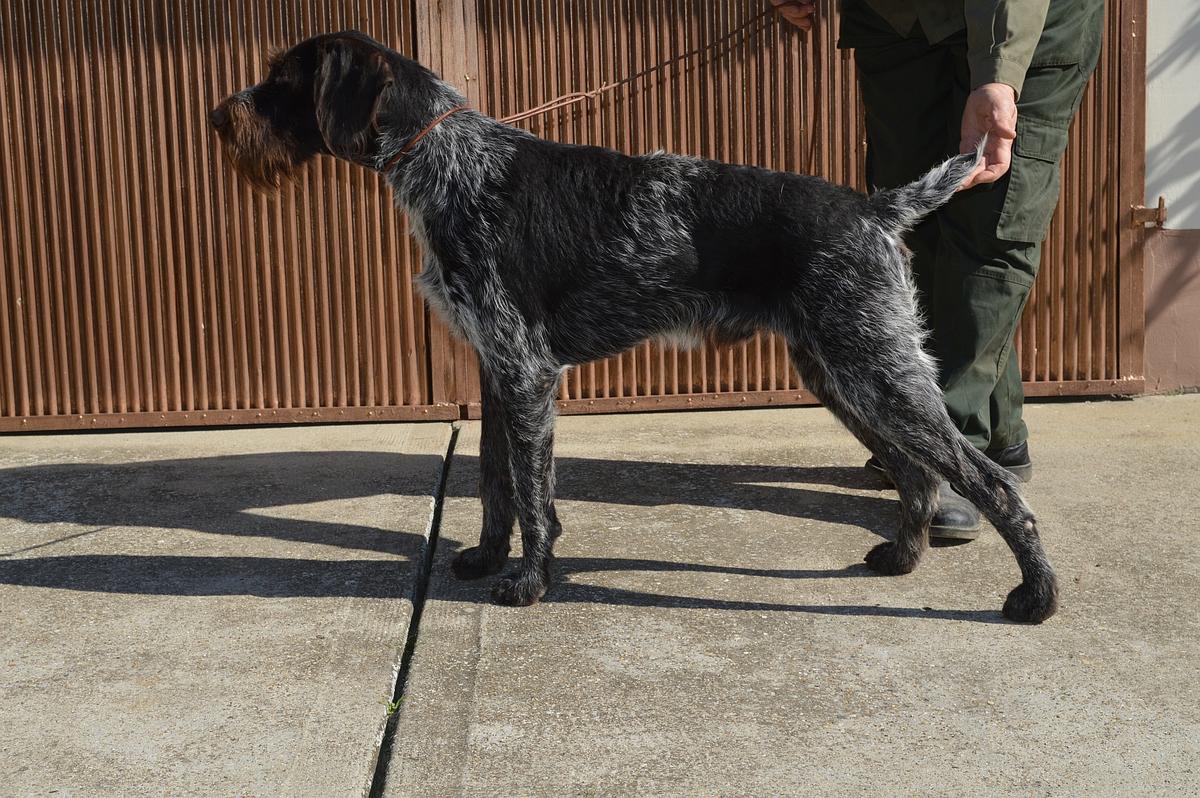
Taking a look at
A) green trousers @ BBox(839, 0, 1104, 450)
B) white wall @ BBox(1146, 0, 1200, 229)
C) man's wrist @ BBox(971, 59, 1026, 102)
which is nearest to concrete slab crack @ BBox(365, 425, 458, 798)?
green trousers @ BBox(839, 0, 1104, 450)

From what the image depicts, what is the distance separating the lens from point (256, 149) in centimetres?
377

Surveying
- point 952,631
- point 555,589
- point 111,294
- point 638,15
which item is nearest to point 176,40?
point 111,294

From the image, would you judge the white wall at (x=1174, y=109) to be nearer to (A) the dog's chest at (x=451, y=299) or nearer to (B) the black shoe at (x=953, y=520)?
(B) the black shoe at (x=953, y=520)

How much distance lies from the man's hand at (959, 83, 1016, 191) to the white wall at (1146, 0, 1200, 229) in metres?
2.42

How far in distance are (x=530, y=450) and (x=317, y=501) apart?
119 cm

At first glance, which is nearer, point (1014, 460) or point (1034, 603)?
point (1034, 603)

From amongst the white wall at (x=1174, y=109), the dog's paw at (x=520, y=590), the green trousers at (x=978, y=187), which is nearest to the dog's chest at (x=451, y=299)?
the dog's paw at (x=520, y=590)

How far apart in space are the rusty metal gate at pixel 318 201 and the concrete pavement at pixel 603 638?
649mm

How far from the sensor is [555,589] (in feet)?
12.0

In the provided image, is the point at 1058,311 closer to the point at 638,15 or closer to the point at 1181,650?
the point at 638,15

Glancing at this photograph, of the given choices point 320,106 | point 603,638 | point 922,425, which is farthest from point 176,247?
point 922,425

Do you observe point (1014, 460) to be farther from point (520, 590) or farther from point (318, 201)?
point (318, 201)

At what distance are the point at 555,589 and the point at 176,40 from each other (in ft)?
10.4

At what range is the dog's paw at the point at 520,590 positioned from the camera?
3512 mm
